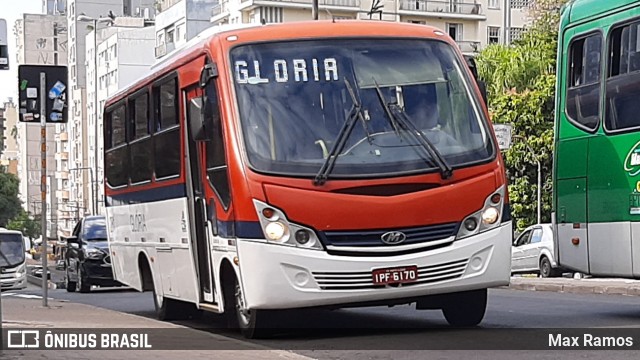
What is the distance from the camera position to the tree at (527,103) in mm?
44844

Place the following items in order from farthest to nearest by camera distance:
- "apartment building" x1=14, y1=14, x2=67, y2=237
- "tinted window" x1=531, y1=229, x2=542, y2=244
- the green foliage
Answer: "apartment building" x1=14, y1=14, x2=67, y2=237
the green foliage
"tinted window" x1=531, y1=229, x2=542, y2=244

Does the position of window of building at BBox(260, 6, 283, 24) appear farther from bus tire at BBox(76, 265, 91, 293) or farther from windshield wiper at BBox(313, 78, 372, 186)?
windshield wiper at BBox(313, 78, 372, 186)

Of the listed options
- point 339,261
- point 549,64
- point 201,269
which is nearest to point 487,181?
point 339,261

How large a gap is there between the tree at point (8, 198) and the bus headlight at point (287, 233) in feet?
290

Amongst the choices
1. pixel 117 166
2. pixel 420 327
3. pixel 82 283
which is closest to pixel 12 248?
pixel 82 283

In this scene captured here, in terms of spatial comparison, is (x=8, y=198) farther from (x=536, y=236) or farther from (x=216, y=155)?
(x=216, y=155)

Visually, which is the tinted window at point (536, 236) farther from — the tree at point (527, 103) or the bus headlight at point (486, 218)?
the bus headlight at point (486, 218)

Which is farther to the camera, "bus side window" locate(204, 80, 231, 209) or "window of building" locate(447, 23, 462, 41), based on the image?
"window of building" locate(447, 23, 462, 41)

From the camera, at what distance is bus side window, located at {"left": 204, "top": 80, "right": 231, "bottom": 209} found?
12344mm

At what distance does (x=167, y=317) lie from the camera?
16812mm

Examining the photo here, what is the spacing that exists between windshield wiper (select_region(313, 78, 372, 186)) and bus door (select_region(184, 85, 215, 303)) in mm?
1740

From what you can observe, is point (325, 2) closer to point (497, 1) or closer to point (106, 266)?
point (497, 1)

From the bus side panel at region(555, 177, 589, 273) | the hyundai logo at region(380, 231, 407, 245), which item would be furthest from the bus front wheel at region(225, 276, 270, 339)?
the bus side panel at region(555, 177, 589, 273)

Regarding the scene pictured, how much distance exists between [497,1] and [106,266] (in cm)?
5731
